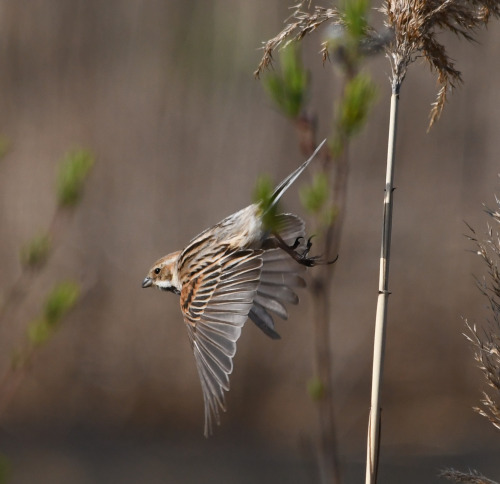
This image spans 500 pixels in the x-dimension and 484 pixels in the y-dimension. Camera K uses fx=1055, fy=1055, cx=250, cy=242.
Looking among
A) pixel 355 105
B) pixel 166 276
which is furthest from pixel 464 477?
pixel 166 276

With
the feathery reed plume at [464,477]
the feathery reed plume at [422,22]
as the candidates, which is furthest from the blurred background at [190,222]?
the feathery reed plume at [464,477]

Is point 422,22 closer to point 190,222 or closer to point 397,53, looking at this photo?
point 397,53

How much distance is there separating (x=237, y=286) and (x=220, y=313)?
0.13m

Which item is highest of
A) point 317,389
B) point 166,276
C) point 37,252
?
point 166,276

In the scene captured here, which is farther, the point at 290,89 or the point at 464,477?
the point at 464,477

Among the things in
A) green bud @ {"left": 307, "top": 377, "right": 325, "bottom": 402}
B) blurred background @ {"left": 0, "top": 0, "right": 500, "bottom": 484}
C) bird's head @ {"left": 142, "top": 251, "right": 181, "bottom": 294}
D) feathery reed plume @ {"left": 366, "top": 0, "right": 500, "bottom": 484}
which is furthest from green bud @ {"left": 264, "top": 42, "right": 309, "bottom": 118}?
blurred background @ {"left": 0, "top": 0, "right": 500, "bottom": 484}

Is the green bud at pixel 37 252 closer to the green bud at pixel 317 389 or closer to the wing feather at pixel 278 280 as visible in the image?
the green bud at pixel 317 389

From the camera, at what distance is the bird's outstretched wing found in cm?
257

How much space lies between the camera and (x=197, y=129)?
6.03 meters

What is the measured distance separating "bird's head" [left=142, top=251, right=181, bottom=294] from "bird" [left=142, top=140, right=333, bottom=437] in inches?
13.1

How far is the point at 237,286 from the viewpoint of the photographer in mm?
2635

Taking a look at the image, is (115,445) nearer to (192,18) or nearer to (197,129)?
(197,129)

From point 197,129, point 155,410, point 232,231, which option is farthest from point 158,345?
point 232,231

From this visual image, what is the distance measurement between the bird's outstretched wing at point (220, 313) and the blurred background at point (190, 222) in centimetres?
302
